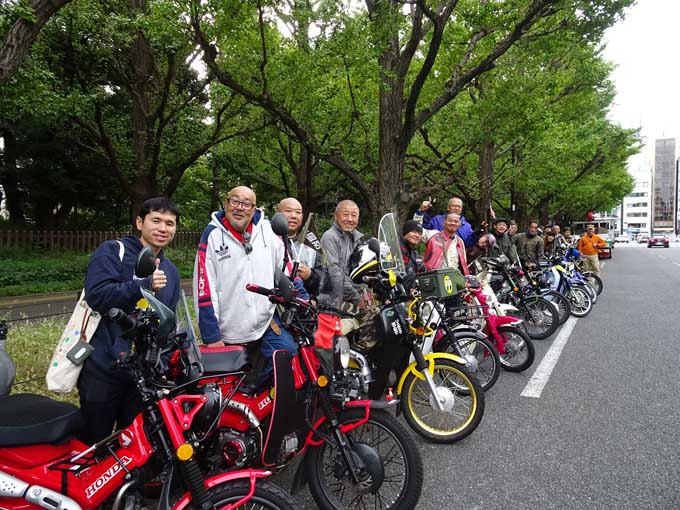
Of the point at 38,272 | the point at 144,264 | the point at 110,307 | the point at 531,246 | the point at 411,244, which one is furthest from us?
the point at 38,272

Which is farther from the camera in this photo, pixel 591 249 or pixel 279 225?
pixel 591 249

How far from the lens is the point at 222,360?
268cm

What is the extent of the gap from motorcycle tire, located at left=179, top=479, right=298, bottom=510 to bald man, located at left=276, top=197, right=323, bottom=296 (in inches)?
60.2

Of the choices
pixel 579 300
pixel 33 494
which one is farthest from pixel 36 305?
pixel 579 300

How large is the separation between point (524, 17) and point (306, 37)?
3768 millimetres

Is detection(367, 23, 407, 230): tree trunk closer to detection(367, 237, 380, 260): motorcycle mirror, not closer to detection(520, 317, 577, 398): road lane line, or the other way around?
detection(520, 317, 577, 398): road lane line

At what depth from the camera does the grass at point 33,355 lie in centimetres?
430

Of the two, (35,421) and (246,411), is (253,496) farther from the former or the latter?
(35,421)

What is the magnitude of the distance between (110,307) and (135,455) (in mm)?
745

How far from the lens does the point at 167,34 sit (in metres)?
7.27

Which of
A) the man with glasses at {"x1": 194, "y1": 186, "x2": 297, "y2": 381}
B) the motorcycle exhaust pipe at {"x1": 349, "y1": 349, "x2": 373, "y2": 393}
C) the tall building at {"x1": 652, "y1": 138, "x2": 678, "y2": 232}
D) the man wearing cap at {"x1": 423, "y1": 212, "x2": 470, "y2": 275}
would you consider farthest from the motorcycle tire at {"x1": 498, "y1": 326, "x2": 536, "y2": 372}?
the tall building at {"x1": 652, "y1": 138, "x2": 678, "y2": 232}

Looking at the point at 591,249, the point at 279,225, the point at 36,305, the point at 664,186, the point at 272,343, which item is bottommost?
the point at 36,305

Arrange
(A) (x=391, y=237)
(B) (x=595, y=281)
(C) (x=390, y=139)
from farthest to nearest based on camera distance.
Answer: (B) (x=595, y=281) < (C) (x=390, y=139) < (A) (x=391, y=237)

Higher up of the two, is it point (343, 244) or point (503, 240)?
point (343, 244)
